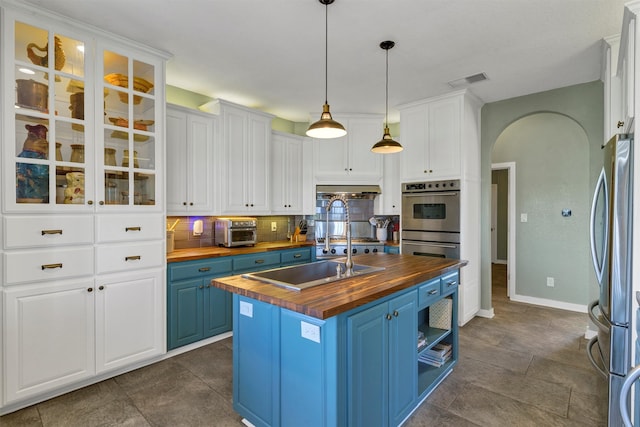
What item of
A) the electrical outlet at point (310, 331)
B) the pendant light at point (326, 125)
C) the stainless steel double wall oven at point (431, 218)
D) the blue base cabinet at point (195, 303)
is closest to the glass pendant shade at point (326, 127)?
the pendant light at point (326, 125)

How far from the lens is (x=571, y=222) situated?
4.34 metres

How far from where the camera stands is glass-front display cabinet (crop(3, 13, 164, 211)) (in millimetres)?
2191

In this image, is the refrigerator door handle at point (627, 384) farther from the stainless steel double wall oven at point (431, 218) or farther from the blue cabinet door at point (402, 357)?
the stainless steel double wall oven at point (431, 218)

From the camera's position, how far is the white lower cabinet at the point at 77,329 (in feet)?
7.09

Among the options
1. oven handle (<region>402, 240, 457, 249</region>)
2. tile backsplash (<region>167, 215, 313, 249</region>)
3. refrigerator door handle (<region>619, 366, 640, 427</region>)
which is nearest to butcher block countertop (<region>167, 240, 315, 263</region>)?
tile backsplash (<region>167, 215, 313, 249</region>)

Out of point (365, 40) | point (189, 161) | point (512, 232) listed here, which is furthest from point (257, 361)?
point (512, 232)

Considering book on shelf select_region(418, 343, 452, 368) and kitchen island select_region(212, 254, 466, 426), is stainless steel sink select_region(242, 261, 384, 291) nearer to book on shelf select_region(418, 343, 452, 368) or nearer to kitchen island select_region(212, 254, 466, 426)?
kitchen island select_region(212, 254, 466, 426)

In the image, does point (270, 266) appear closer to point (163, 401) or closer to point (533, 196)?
point (163, 401)

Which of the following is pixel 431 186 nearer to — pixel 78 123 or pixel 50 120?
pixel 78 123

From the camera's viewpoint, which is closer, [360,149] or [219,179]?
[219,179]

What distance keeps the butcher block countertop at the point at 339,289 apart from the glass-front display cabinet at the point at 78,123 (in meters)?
1.34

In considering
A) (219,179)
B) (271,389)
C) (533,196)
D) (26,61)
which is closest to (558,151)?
(533,196)

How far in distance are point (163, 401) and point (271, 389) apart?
100 cm

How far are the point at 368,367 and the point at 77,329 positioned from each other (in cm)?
209
